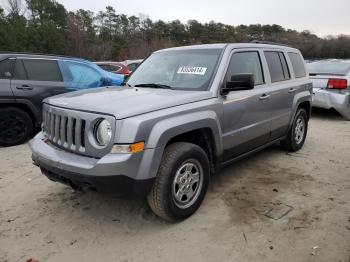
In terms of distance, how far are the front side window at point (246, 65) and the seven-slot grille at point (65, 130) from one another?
6.01 ft

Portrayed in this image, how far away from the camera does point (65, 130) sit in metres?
3.52

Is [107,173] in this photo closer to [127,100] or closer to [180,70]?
[127,100]

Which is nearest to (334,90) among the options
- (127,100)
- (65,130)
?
(127,100)

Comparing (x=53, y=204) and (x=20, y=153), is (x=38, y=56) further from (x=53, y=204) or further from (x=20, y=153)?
(x=53, y=204)

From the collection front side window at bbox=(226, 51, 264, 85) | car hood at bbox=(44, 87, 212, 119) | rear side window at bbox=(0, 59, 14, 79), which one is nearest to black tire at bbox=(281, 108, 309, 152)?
front side window at bbox=(226, 51, 264, 85)

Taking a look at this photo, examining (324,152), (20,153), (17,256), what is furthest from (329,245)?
(20,153)

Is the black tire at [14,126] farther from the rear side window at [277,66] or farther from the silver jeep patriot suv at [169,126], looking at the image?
the rear side window at [277,66]

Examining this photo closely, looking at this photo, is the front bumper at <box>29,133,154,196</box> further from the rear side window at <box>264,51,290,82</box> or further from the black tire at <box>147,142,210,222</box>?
the rear side window at <box>264,51,290,82</box>

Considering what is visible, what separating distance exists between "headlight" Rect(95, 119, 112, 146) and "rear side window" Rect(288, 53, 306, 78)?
12.5ft

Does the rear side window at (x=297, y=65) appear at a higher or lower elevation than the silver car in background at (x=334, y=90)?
higher

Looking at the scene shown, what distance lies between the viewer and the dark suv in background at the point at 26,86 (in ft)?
21.5

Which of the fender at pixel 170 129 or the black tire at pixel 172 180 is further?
the black tire at pixel 172 180

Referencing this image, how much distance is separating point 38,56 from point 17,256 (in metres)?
4.90

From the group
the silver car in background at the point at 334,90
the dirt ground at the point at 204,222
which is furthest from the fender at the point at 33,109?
the silver car in background at the point at 334,90
